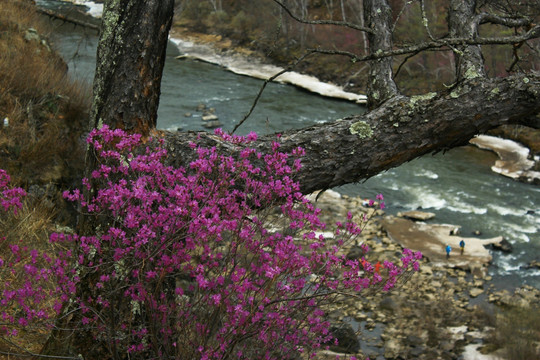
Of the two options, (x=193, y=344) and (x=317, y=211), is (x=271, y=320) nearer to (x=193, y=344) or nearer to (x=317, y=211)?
(x=193, y=344)

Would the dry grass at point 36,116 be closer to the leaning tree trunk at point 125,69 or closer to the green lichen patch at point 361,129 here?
the leaning tree trunk at point 125,69

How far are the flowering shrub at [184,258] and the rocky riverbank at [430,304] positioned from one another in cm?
394

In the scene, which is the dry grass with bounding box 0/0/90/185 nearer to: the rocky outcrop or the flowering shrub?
the flowering shrub

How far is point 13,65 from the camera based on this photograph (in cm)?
746

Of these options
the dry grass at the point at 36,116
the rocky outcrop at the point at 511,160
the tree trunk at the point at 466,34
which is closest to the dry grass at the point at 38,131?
the dry grass at the point at 36,116

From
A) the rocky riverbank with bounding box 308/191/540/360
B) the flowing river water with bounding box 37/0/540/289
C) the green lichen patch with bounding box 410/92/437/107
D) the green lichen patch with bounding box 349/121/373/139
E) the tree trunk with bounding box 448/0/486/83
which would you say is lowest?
the rocky riverbank with bounding box 308/191/540/360

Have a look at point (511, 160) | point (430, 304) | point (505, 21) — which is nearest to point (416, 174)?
point (511, 160)

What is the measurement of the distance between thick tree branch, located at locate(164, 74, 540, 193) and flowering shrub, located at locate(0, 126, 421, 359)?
140 millimetres

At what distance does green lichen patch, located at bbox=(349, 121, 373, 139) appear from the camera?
2846mm

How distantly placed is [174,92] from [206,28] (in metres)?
17.4

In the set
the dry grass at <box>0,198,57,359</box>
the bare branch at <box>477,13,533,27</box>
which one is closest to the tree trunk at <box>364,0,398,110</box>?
the bare branch at <box>477,13,533,27</box>

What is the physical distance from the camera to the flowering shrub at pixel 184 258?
2.21 meters

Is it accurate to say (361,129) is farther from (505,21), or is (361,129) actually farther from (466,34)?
(505,21)

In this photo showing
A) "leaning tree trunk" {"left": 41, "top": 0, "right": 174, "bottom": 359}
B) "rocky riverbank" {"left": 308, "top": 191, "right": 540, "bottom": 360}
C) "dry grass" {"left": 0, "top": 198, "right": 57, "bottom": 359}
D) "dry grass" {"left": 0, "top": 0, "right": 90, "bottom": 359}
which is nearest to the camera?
"leaning tree trunk" {"left": 41, "top": 0, "right": 174, "bottom": 359}
